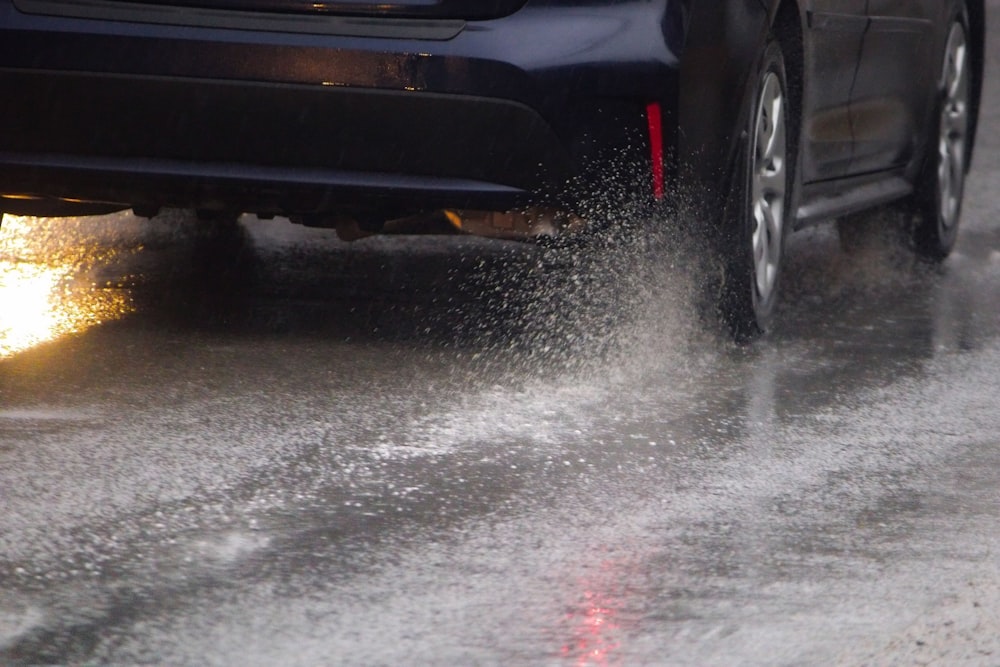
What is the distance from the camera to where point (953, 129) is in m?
6.69

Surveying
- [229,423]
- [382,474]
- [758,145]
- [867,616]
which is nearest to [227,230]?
[758,145]

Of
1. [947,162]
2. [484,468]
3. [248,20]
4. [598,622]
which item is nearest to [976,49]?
[947,162]

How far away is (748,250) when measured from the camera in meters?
4.53

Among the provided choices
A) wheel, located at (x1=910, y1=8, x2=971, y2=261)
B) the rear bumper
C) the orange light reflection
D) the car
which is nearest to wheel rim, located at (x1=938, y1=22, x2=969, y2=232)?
wheel, located at (x1=910, y1=8, x2=971, y2=261)

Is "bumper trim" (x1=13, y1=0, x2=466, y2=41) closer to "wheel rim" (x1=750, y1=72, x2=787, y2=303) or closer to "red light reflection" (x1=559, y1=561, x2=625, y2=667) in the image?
"wheel rim" (x1=750, y1=72, x2=787, y2=303)

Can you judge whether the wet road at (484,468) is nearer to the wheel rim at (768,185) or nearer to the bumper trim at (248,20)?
the wheel rim at (768,185)

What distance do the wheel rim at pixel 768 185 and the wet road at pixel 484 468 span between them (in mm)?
213

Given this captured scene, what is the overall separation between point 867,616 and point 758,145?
226 centimetres

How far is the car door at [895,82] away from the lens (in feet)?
17.7

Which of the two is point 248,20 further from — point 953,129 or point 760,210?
point 953,129

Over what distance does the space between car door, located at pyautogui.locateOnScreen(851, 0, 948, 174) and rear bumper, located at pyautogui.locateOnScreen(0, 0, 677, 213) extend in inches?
60.3

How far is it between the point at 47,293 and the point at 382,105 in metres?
1.54

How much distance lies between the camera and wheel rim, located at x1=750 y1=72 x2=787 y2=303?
4633mm

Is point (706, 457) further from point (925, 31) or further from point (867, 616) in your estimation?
point (925, 31)
